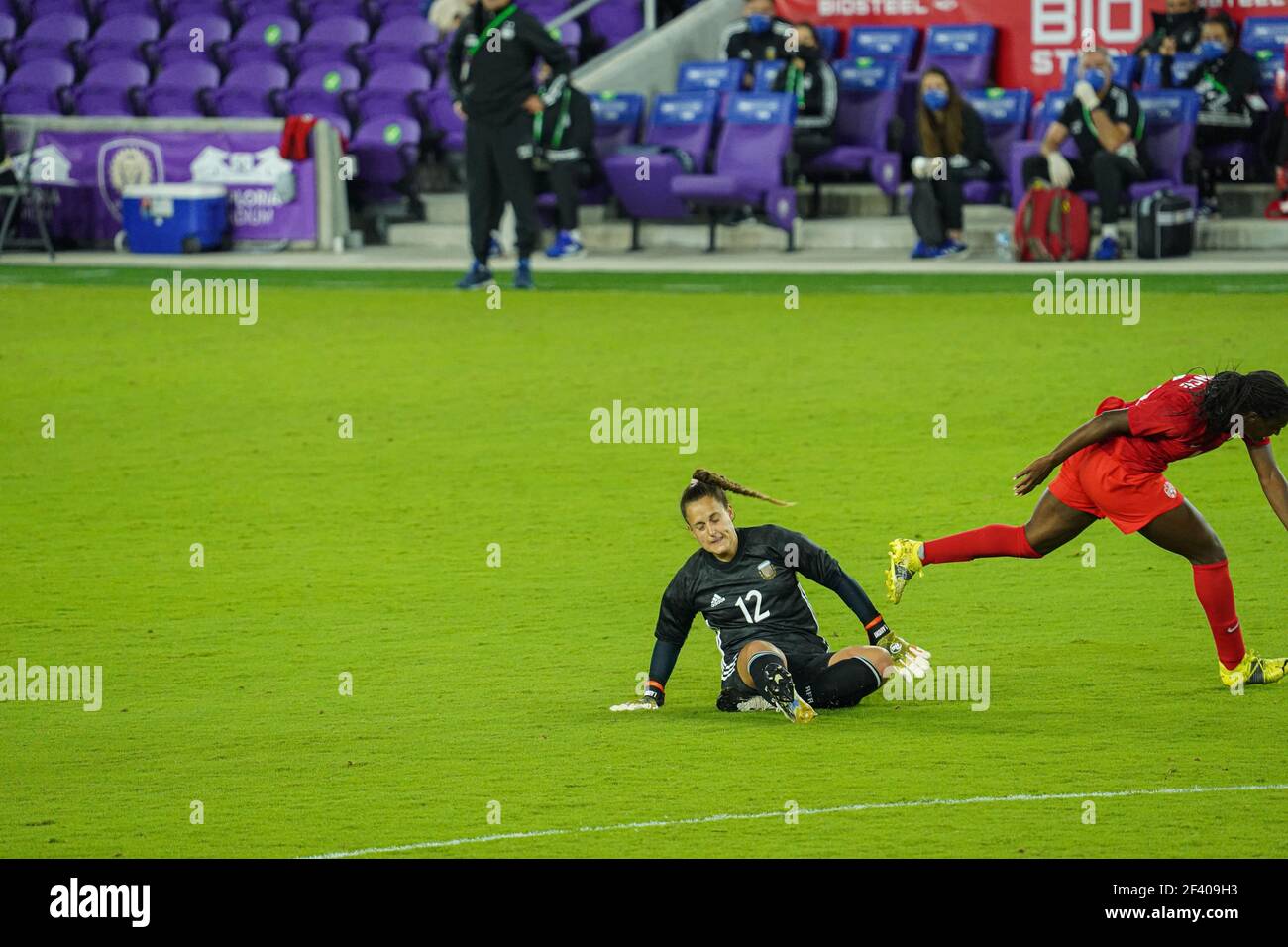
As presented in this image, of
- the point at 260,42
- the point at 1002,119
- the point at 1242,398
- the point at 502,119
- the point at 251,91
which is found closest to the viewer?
the point at 1242,398

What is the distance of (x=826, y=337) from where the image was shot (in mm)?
17391

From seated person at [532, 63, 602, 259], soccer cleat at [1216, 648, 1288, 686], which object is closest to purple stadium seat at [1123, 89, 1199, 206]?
seated person at [532, 63, 602, 259]

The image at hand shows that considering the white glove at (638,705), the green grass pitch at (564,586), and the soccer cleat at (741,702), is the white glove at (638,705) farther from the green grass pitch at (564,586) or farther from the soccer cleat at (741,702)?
the soccer cleat at (741,702)

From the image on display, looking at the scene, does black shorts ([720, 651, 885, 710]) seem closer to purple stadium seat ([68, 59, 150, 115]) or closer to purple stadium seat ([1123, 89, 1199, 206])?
purple stadium seat ([1123, 89, 1199, 206])

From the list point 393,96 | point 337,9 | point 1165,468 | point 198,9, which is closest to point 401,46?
point 393,96

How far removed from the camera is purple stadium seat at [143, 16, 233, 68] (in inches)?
1093

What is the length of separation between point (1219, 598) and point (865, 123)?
55.0 feet

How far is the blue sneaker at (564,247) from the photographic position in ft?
77.1

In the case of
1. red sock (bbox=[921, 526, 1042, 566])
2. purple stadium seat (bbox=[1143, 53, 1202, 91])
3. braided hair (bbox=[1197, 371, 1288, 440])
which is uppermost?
purple stadium seat (bbox=[1143, 53, 1202, 91])

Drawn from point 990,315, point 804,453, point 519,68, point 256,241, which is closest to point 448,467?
point 804,453

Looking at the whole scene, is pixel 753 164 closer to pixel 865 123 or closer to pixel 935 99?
pixel 865 123

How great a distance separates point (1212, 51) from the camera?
72.3 ft

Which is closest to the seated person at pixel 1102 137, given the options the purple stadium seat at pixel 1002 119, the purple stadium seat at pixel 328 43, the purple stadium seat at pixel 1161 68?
the purple stadium seat at pixel 1161 68

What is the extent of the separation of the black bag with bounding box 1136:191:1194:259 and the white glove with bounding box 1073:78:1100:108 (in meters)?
1.10
